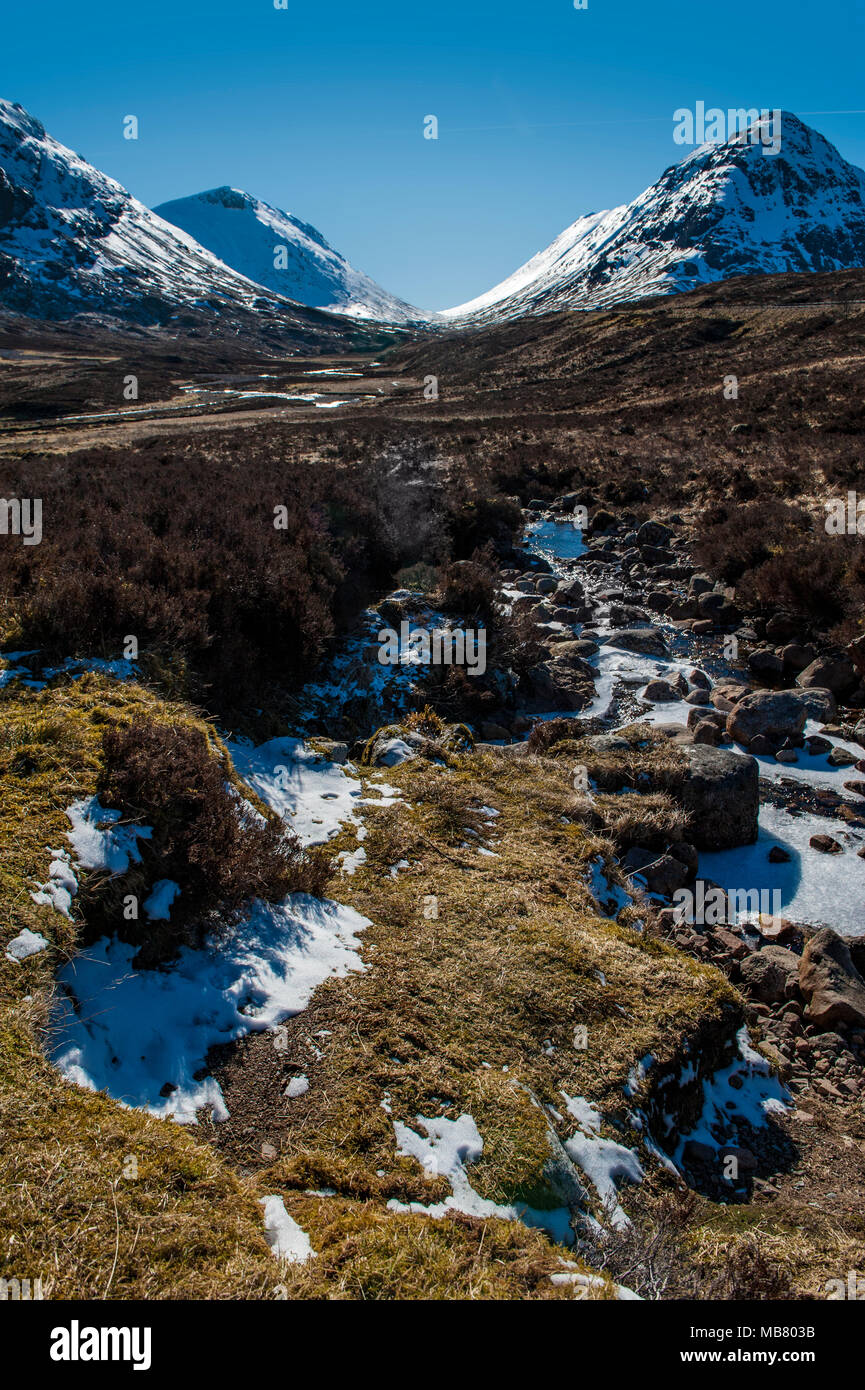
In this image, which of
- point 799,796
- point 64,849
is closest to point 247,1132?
point 64,849

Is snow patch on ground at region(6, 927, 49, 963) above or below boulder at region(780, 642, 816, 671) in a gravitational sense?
below

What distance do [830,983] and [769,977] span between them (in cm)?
40

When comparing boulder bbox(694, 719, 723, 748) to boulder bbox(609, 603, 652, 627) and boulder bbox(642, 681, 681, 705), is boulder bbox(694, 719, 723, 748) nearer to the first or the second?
boulder bbox(642, 681, 681, 705)

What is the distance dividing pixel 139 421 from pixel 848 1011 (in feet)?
176

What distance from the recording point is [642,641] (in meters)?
11.4

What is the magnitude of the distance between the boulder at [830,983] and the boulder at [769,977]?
8cm

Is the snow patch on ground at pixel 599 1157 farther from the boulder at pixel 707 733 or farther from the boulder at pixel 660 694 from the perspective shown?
the boulder at pixel 660 694

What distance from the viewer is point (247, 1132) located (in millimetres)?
2797

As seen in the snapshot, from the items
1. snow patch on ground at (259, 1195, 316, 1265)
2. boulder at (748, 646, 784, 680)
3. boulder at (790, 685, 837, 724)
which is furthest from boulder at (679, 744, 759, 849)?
snow patch on ground at (259, 1195, 316, 1265)

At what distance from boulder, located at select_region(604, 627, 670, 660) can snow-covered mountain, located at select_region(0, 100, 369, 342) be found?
166 metres

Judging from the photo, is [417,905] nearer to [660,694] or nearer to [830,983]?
[830,983]

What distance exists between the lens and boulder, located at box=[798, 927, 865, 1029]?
4.77 metres

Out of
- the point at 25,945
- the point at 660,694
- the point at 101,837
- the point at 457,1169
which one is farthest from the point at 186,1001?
the point at 660,694
